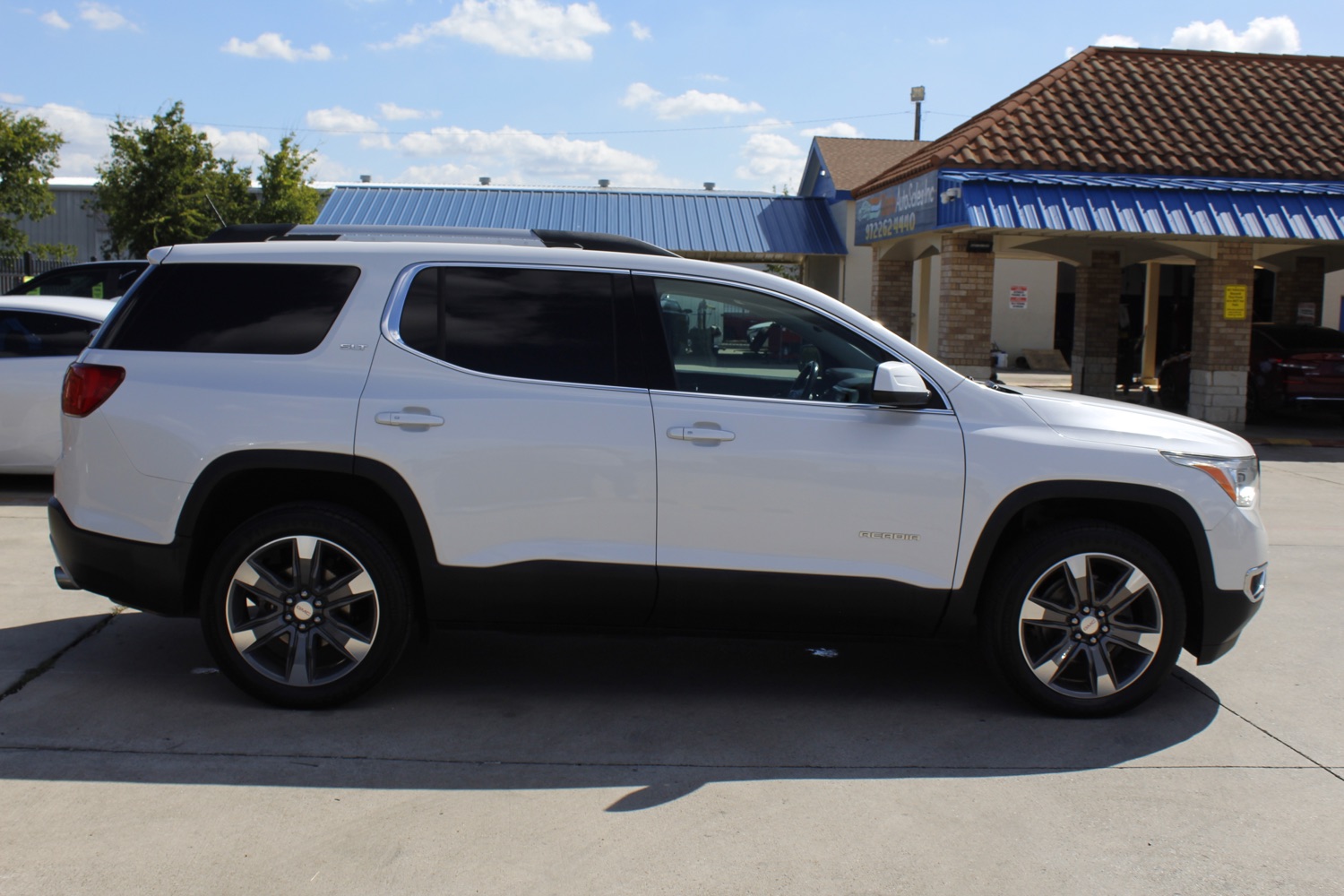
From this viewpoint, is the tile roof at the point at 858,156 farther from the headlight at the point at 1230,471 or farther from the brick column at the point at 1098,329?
the headlight at the point at 1230,471

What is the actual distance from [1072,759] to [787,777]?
1103 millimetres

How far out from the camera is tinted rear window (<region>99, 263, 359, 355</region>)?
461 cm

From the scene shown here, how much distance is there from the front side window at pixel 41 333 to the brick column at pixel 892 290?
1424 centimetres

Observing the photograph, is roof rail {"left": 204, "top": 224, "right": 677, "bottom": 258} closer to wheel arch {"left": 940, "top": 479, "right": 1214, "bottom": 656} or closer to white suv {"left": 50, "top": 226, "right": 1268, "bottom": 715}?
white suv {"left": 50, "top": 226, "right": 1268, "bottom": 715}

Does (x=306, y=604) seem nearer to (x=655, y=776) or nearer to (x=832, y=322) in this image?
(x=655, y=776)

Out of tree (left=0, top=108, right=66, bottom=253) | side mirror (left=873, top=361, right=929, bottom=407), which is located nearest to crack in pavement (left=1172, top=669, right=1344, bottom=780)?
side mirror (left=873, top=361, right=929, bottom=407)

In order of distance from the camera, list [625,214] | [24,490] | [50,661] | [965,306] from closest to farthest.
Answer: [50,661] → [24,490] → [965,306] → [625,214]

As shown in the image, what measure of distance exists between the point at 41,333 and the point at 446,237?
229 inches

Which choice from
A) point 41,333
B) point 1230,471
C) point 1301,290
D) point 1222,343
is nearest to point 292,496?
point 1230,471

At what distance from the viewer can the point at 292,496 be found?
4.72m

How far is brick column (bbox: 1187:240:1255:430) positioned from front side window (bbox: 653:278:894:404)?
47.1ft

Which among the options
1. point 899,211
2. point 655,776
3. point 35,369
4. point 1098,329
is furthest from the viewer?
point 1098,329

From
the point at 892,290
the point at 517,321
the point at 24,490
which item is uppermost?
the point at 892,290

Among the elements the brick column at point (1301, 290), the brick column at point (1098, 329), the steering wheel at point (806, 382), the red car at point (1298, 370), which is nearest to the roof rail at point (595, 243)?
the steering wheel at point (806, 382)
